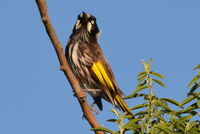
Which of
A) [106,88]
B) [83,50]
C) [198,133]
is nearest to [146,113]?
[198,133]

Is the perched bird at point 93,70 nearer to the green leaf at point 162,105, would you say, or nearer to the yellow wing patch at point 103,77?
the yellow wing patch at point 103,77

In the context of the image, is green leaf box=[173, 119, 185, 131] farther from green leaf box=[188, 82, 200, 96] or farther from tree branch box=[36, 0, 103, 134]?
tree branch box=[36, 0, 103, 134]

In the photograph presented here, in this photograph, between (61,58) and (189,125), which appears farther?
(61,58)

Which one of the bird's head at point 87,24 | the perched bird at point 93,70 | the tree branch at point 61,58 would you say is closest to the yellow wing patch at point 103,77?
the perched bird at point 93,70

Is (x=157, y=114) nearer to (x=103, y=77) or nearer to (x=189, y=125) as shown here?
(x=189, y=125)

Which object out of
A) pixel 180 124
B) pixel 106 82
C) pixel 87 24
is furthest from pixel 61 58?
pixel 87 24

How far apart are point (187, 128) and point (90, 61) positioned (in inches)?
183

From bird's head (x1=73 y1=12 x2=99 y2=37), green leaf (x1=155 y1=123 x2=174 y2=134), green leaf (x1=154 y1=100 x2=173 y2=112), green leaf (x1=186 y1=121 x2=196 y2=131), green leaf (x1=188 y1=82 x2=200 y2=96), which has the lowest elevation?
green leaf (x1=186 y1=121 x2=196 y2=131)

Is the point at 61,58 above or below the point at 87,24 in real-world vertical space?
below

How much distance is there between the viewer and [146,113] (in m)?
Result: 3.21

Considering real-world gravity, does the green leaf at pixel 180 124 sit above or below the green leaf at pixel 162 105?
below

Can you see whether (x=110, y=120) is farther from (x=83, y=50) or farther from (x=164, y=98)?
(x=83, y=50)

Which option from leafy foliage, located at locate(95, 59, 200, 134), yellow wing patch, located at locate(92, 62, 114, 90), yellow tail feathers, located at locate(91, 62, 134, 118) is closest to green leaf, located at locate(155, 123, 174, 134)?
leafy foliage, located at locate(95, 59, 200, 134)

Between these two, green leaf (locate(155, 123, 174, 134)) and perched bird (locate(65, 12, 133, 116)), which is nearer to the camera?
green leaf (locate(155, 123, 174, 134))
